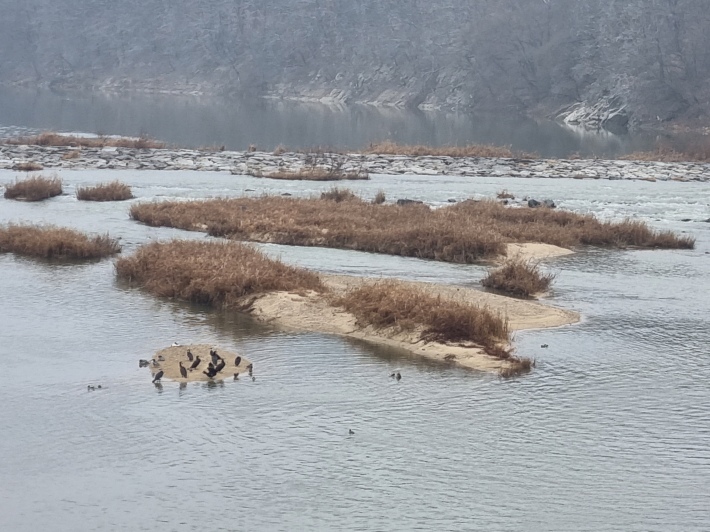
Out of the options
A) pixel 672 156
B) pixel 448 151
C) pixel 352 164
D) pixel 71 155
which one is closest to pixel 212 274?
pixel 352 164

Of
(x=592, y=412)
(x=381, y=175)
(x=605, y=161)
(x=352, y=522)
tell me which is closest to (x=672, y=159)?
(x=605, y=161)

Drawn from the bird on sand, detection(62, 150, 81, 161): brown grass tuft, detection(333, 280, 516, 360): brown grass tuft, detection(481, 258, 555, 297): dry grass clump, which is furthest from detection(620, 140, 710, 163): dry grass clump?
the bird on sand

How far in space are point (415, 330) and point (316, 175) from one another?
27.6m

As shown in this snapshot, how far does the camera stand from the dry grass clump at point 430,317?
59.3 feet

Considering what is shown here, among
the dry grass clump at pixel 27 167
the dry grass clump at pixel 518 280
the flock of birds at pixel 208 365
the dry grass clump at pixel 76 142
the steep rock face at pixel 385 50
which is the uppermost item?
the steep rock face at pixel 385 50

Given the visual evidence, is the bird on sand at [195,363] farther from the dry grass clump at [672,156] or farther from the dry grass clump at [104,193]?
the dry grass clump at [672,156]

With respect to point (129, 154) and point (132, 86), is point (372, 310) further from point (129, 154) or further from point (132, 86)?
point (132, 86)

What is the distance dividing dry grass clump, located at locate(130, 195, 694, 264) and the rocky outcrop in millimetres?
14690

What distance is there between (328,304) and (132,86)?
13351 centimetres

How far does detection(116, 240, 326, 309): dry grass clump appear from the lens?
68.6ft

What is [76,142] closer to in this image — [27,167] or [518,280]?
[27,167]

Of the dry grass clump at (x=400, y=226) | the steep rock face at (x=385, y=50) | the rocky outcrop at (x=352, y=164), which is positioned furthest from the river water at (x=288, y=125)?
the dry grass clump at (x=400, y=226)

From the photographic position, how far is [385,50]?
135 metres

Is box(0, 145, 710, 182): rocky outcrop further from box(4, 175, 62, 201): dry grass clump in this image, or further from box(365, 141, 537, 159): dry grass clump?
box(4, 175, 62, 201): dry grass clump
